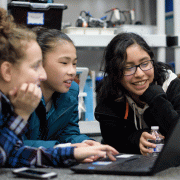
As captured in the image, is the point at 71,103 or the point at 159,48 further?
the point at 159,48

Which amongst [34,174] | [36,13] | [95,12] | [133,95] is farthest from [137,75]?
[95,12]

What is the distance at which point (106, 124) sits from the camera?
1.40m

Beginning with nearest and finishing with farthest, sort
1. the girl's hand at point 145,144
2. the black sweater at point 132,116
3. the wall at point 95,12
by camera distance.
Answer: the girl's hand at point 145,144
the black sweater at point 132,116
the wall at point 95,12

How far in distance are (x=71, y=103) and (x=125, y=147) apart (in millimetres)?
312

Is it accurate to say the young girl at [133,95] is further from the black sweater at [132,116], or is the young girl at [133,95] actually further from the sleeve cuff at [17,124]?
the sleeve cuff at [17,124]

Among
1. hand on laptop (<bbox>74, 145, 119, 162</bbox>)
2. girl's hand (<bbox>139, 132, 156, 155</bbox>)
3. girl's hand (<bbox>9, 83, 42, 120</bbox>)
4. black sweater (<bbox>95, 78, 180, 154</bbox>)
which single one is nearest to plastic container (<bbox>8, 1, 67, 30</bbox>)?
black sweater (<bbox>95, 78, 180, 154</bbox>)

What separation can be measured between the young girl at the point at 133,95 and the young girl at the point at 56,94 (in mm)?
196

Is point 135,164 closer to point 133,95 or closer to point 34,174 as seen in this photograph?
point 34,174

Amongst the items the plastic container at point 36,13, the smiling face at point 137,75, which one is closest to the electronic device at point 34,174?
the smiling face at point 137,75

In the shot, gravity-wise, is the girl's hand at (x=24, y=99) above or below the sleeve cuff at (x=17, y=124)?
above

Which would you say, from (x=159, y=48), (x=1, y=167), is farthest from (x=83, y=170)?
(x=159, y=48)

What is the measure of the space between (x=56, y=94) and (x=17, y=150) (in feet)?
1.58

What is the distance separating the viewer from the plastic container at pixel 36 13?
1.96 m

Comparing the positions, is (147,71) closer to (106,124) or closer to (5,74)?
(106,124)
